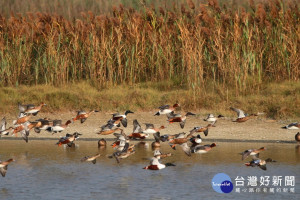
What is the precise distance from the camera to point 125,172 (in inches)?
459

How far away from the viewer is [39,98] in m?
17.4

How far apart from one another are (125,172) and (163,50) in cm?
751

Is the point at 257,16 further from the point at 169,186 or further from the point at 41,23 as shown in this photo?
the point at 169,186

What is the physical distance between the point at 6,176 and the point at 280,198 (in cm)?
430

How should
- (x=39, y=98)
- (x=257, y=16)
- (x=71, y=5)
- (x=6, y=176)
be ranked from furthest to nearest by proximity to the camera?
(x=71, y=5) < (x=257, y=16) < (x=39, y=98) < (x=6, y=176)

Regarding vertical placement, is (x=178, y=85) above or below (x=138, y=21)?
below

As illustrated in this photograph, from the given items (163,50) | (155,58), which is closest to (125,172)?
(163,50)

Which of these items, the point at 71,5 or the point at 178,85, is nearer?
the point at 178,85

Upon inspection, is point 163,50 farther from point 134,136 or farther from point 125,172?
point 125,172

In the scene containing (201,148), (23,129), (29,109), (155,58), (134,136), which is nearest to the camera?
(201,148)

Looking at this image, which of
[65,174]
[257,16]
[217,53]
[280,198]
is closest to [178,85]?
[217,53]

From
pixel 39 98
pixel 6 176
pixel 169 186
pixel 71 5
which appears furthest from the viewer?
pixel 71 5

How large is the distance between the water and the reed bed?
13.3 ft

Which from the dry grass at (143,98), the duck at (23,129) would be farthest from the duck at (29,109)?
the dry grass at (143,98)
